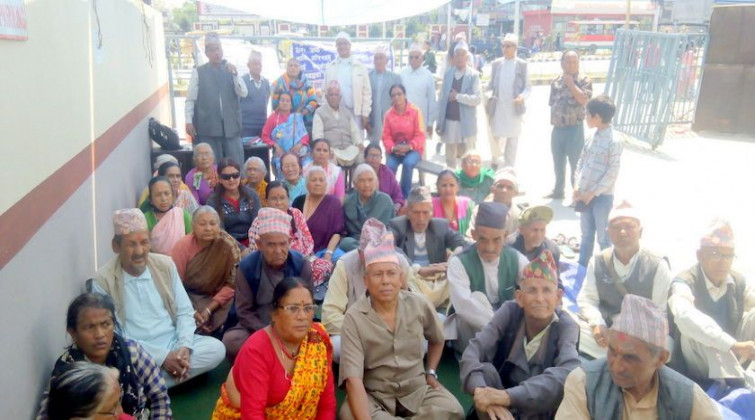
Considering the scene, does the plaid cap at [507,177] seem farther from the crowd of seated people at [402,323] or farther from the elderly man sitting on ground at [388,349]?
the elderly man sitting on ground at [388,349]

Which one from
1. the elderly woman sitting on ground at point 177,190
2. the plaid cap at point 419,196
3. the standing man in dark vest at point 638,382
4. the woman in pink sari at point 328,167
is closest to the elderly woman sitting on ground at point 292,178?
the woman in pink sari at point 328,167

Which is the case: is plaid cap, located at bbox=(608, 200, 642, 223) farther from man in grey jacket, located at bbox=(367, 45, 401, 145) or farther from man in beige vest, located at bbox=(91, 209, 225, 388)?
man in grey jacket, located at bbox=(367, 45, 401, 145)

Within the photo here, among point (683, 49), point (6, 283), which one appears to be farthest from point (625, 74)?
point (6, 283)

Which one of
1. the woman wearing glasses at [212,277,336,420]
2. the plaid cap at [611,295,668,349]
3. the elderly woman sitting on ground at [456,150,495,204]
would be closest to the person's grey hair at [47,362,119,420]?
the woman wearing glasses at [212,277,336,420]

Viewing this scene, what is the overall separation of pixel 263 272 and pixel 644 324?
2383 millimetres

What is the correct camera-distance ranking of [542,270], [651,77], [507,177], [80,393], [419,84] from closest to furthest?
[80,393], [542,270], [507,177], [419,84], [651,77]

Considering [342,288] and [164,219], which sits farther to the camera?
[164,219]

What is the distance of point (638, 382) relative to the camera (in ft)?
8.56

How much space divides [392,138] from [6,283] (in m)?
5.77

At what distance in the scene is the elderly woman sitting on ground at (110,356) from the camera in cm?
298

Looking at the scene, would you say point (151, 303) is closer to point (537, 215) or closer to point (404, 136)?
point (537, 215)

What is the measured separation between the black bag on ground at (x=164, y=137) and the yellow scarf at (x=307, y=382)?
17.0 ft

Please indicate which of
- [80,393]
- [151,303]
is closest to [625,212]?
[151,303]

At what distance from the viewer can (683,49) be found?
10922 mm
